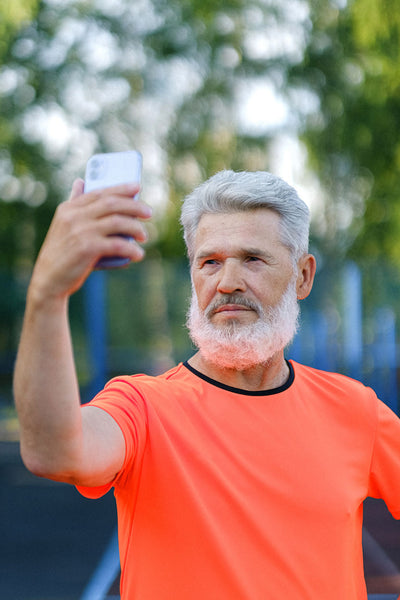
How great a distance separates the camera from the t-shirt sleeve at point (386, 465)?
6.86 feet

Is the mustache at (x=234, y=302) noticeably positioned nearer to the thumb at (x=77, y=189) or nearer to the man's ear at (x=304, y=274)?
the man's ear at (x=304, y=274)

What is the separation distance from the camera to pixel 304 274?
2459 millimetres

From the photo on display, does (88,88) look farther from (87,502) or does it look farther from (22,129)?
(87,502)

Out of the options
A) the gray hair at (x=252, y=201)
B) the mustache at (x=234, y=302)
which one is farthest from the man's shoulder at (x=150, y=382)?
the gray hair at (x=252, y=201)

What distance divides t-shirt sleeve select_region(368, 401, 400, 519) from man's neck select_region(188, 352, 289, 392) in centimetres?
35

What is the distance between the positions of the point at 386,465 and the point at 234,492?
1.90ft

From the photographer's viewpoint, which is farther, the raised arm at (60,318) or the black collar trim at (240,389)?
the black collar trim at (240,389)

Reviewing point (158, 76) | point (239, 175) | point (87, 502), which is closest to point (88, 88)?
point (158, 76)

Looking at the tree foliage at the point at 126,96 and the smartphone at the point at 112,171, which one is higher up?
the tree foliage at the point at 126,96

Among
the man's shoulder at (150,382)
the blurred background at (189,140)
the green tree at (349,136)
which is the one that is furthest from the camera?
the green tree at (349,136)

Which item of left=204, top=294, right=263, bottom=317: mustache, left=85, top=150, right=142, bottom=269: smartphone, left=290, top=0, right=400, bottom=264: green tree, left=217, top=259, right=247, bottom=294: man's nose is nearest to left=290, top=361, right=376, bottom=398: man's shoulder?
left=204, top=294, right=263, bottom=317: mustache

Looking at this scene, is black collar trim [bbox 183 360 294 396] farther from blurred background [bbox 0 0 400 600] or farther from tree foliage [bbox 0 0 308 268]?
tree foliage [bbox 0 0 308 268]

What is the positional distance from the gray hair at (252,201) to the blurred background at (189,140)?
726 cm

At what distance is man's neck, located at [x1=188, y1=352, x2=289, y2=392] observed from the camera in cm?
211
